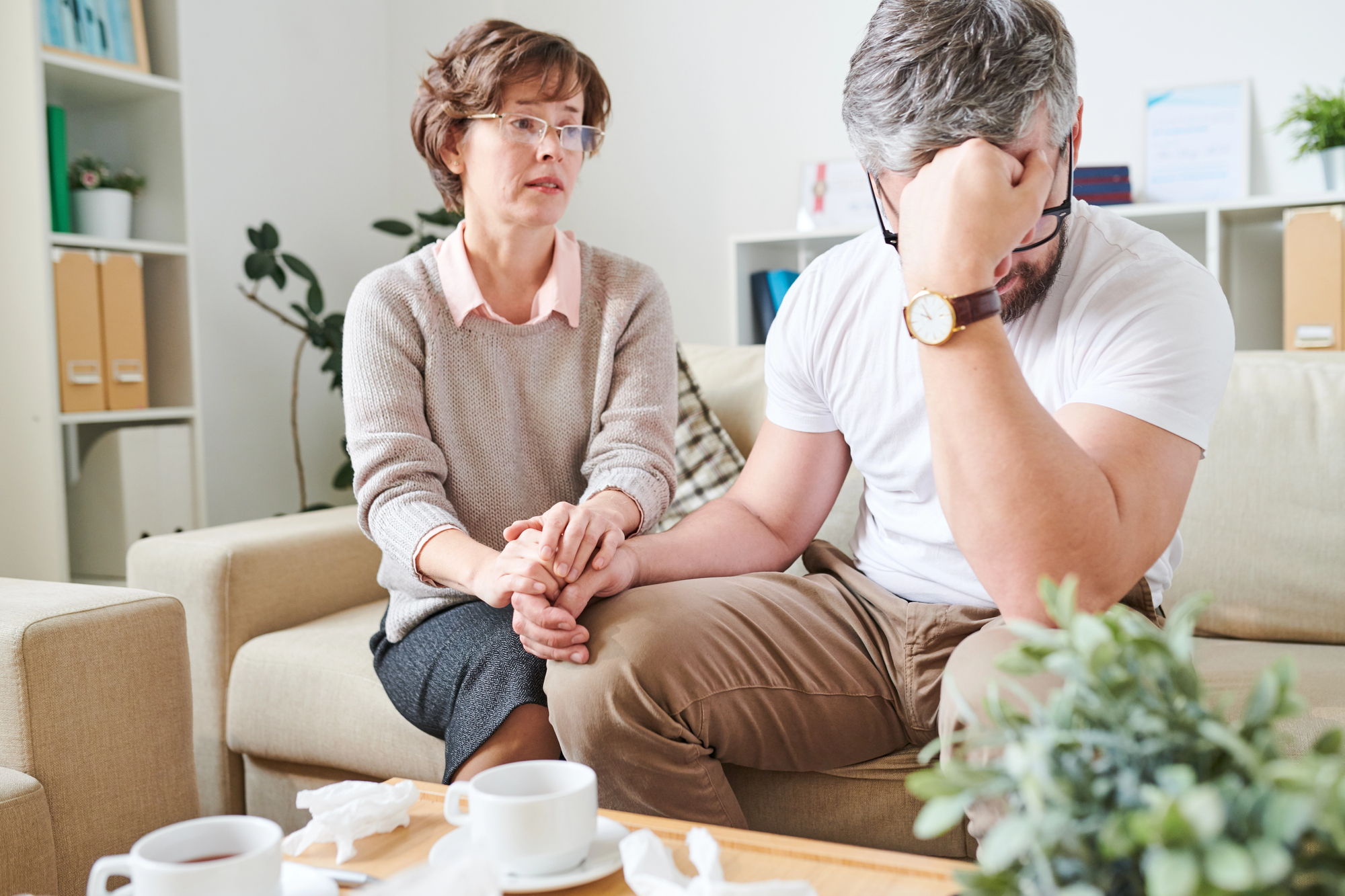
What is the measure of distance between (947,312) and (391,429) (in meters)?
0.77

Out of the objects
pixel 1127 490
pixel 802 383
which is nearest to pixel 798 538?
pixel 802 383

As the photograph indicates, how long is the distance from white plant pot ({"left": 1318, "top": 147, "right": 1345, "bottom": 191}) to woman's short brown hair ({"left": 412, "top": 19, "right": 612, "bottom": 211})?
170cm

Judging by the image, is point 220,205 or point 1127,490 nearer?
point 1127,490

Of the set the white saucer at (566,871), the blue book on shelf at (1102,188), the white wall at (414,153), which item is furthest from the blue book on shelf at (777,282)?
the white saucer at (566,871)

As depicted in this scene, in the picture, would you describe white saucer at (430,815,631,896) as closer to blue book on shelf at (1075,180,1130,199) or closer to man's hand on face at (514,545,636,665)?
man's hand on face at (514,545,636,665)

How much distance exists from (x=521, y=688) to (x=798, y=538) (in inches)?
15.5

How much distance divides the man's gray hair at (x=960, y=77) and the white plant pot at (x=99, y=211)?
2.08 metres

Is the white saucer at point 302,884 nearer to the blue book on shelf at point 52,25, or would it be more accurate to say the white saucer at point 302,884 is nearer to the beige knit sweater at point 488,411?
the beige knit sweater at point 488,411

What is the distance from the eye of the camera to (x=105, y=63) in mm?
2484

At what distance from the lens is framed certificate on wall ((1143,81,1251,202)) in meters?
2.54

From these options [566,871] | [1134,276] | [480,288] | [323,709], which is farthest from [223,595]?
[1134,276]

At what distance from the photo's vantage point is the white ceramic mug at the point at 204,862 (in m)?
0.62

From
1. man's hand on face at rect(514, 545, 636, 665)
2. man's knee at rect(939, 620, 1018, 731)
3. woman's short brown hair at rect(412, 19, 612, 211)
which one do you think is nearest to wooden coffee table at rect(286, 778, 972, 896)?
man's knee at rect(939, 620, 1018, 731)

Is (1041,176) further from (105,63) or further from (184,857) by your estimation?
(105,63)
